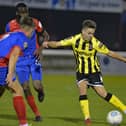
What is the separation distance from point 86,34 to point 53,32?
1265 cm

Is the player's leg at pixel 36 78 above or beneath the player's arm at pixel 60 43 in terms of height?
beneath

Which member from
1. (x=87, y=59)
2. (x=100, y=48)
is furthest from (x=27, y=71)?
(x=100, y=48)

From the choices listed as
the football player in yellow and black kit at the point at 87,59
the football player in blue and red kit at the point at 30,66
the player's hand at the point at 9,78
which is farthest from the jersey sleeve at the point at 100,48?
the player's hand at the point at 9,78

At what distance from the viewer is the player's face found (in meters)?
9.94

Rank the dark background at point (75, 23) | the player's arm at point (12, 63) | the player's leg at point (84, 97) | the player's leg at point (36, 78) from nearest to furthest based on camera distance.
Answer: the player's arm at point (12, 63), the player's leg at point (84, 97), the player's leg at point (36, 78), the dark background at point (75, 23)

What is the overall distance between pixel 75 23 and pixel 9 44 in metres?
14.2

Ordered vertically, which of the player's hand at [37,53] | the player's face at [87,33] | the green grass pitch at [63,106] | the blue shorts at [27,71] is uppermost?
the player's face at [87,33]

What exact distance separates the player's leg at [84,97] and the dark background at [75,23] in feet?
38.5

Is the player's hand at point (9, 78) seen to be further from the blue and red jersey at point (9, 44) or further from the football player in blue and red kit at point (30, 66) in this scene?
the football player in blue and red kit at point (30, 66)

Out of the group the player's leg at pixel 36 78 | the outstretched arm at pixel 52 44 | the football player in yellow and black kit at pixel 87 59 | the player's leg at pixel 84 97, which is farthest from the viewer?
the player's leg at pixel 36 78

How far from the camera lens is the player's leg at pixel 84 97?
10.0 metres

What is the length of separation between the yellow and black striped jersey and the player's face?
0.12m

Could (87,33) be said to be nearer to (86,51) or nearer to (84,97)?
(86,51)

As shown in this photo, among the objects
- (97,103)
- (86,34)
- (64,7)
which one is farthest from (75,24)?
(86,34)
